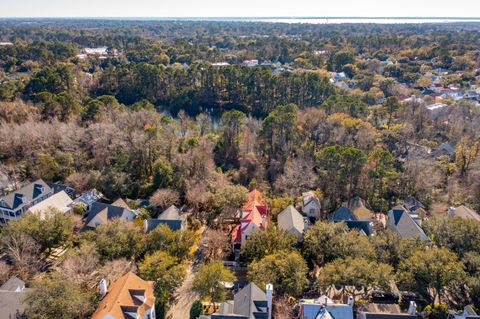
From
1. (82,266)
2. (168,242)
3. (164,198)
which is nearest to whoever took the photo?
(82,266)

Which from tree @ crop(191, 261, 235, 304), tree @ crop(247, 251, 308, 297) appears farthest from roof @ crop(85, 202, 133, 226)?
tree @ crop(247, 251, 308, 297)

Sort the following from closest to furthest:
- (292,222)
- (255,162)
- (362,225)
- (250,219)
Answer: (250,219) → (292,222) → (362,225) → (255,162)


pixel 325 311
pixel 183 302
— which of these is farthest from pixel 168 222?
pixel 325 311

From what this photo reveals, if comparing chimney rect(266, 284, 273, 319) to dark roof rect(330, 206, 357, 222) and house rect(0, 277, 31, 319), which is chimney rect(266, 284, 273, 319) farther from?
house rect(0, 277, 31, 319)

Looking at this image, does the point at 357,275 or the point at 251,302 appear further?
the point at 357,275

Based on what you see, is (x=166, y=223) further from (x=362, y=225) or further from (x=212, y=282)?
(x=362, y=225)

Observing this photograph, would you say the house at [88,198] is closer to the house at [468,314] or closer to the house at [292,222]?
the house at [292,222]
